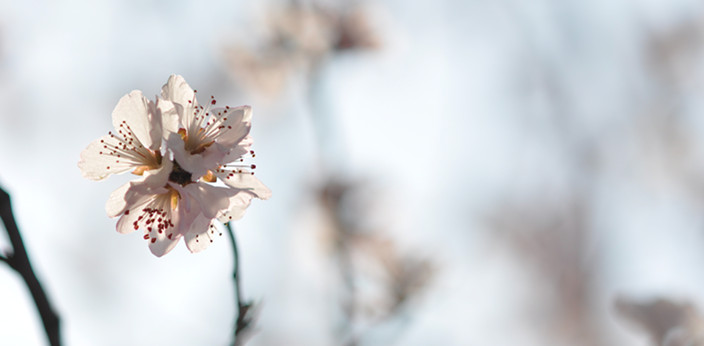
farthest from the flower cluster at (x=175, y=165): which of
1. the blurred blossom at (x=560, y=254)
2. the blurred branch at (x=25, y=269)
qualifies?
the blurred blossom at (x=560, y=254)

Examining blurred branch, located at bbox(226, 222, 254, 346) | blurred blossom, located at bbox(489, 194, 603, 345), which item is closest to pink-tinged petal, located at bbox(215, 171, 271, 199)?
blurred branch, located at bbox(226, 222, 254, 346)

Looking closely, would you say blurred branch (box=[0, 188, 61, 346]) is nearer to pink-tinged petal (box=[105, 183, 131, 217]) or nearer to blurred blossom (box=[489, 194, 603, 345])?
pink-tinged petal (box=[105, 183, 131, 217])

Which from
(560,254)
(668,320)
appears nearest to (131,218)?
(668,320)

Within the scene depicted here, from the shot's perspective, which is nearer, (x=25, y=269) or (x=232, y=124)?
(x=25, y=269)

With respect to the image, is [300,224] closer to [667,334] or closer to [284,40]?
[284,40]

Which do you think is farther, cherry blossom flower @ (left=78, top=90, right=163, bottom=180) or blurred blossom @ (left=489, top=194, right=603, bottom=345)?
blurred blossom @ (left=489, top=194, right=603, bottom=345)

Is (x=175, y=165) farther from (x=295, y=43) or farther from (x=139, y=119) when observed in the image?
(x=295, y=43)

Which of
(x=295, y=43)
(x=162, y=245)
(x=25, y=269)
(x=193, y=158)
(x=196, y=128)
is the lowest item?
(x=25, y=269)

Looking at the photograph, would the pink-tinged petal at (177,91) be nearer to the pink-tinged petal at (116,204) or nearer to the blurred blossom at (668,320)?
the pink-tinged petal at (116,204)
